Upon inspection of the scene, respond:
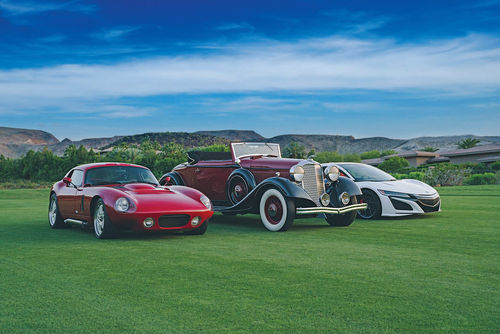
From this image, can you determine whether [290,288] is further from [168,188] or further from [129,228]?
[168,188]

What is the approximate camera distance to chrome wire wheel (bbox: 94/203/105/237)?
9219 millimetres

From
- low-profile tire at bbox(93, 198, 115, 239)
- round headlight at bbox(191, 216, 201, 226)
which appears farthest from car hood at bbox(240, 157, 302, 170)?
→ low-profile tire at bbox(93, 198, 115, 239)

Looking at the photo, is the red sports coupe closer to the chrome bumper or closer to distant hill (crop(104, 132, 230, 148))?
the chrome bumper

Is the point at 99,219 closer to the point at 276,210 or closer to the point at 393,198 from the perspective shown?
the point at 276,210

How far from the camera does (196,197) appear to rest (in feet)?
32.3

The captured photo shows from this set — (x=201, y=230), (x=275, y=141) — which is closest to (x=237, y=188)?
(x=201, y=230)

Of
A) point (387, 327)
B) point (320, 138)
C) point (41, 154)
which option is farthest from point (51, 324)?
point (320, 138)

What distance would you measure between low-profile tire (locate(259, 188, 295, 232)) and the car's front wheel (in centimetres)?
323

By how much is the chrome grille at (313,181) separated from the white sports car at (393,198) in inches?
45.5

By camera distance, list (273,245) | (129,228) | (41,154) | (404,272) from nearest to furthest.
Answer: (404,272) < (273,245) < (129,228) < (41,154)

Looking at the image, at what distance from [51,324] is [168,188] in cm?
631

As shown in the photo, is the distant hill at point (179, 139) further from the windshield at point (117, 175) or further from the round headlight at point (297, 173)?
the round headlight at point (297, 173)

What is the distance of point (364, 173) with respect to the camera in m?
13.5

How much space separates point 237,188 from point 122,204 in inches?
135
